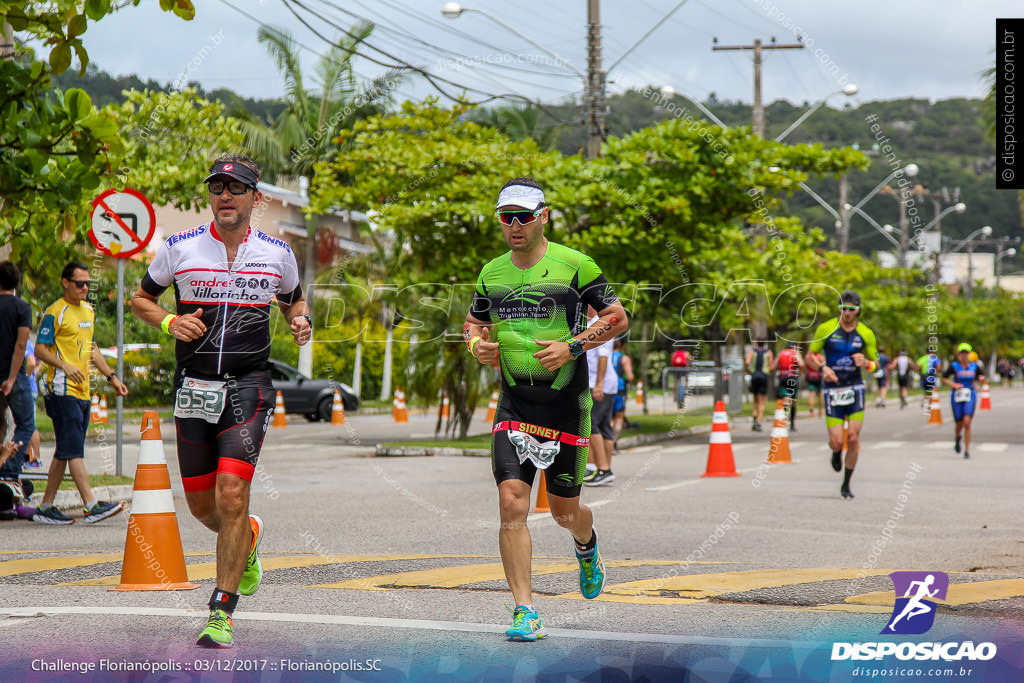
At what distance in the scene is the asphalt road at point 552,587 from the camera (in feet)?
15.8

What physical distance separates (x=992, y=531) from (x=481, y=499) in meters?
4.94

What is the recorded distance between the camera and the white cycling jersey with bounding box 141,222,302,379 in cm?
546

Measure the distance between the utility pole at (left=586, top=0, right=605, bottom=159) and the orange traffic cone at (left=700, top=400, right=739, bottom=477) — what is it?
321 inches

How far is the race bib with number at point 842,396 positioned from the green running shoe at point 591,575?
7.43 m

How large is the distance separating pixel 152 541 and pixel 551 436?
97.3 inches

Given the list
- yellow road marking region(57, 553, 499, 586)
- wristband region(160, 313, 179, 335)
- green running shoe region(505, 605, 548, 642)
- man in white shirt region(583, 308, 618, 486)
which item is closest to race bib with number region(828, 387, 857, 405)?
man in white shirt region(583, 308, 618, 486)

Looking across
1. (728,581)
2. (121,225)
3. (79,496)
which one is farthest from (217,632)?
(121,225)

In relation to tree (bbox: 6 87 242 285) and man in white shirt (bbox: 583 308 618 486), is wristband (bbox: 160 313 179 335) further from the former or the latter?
tree (bbox: 6 87 242 285)

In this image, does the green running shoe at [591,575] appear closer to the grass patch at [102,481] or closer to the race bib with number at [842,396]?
the grass patch at [102,481]

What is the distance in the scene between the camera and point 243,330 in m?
5.51

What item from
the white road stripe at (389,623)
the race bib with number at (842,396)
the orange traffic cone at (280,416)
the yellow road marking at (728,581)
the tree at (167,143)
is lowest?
the orange traffic cone at (280,416)

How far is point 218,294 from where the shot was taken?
5.49 meters

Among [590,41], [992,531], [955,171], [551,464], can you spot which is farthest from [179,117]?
[955,171]

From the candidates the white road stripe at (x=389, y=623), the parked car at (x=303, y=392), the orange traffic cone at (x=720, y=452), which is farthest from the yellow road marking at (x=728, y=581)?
the parked car at (x=303, y=392)
